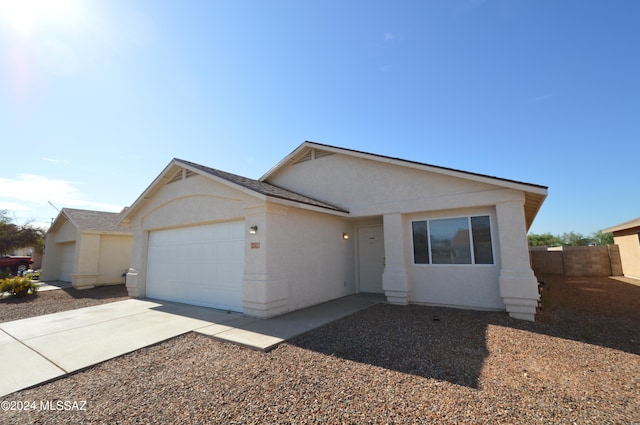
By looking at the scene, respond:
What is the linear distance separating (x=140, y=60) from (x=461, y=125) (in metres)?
12.0

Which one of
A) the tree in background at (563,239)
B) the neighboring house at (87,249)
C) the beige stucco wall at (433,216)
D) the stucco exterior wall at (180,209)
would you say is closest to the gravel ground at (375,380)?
the beige stucco wall at (433,216)

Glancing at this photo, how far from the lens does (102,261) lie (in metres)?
15.5

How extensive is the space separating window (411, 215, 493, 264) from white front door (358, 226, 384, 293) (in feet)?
7.28

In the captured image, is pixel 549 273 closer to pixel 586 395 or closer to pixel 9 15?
pixel 586 395

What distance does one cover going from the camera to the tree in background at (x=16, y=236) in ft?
79.3

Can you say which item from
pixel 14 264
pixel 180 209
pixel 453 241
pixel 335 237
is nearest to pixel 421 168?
pixel 453 241

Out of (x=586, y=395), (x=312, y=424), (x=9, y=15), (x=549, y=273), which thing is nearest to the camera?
(x=312, y=424)

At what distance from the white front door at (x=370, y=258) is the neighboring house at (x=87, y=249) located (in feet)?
39.0

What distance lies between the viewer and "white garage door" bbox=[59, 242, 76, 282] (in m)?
17.1

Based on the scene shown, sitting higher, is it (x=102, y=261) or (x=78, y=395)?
(x=102, y=261)

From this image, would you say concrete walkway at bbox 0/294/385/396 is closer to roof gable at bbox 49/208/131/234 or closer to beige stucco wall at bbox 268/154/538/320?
Result: beige stucco wall at bbox 268/154/538/320

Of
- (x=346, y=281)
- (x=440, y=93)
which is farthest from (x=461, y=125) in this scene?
(x=346, y=281)

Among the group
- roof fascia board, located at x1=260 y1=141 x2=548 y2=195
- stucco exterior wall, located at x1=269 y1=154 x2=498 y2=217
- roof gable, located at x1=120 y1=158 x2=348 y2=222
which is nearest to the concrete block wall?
roof fascia board, located at x1=260 y1=141 x2=548 y2=195

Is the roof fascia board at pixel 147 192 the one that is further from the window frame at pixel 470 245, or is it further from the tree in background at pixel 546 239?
the tree in background at pixel 546 239
